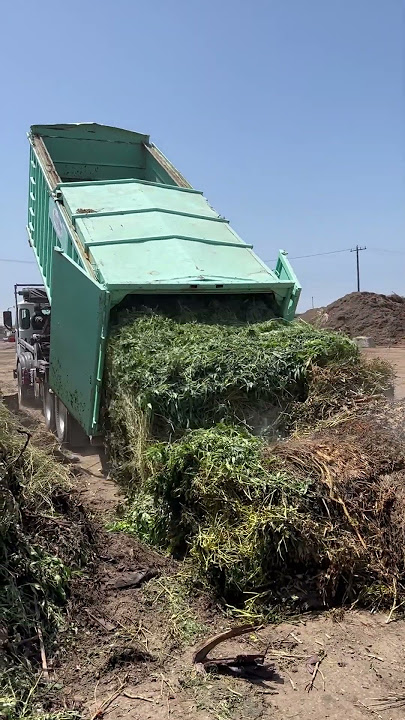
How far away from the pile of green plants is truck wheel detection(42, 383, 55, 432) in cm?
415

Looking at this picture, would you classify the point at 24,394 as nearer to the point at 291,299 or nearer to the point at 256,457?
the point at 291,299

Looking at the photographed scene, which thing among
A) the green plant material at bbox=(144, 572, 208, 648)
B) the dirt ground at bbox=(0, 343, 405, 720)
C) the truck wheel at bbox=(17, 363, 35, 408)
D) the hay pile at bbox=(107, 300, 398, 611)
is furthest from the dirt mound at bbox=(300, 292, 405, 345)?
the dirt ground at bbox=(0, 343, 405, 720)

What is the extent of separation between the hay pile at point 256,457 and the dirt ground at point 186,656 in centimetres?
22

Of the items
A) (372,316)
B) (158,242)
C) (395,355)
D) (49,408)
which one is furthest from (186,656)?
(372,316)

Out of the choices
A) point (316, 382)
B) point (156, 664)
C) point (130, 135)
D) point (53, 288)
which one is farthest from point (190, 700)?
point (130, 135)

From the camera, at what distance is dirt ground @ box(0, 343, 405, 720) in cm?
284

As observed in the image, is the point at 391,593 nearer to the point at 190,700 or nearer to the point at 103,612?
the point at 190,700

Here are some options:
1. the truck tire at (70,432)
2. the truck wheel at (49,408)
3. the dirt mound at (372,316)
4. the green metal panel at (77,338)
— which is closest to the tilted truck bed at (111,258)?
the green metal panel at (77,338)

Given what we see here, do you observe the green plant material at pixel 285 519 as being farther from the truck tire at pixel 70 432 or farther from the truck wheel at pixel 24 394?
the truck wheel at pixel 24 394

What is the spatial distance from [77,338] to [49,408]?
2.25 m

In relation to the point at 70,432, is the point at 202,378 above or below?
above

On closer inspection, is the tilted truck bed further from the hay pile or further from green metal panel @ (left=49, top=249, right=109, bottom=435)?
the hay pile

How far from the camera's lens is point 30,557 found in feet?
11.1

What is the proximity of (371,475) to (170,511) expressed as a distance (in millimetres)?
1277
